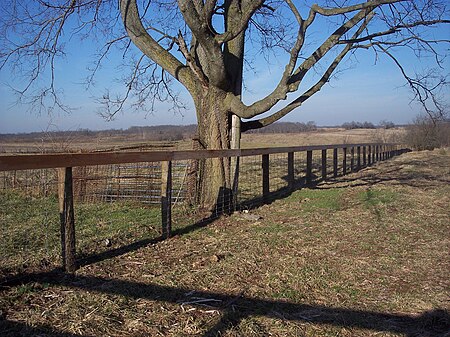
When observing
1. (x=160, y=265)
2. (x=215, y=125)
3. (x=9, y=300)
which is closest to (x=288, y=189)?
(x=215, y=125)

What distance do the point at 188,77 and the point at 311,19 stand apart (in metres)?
2.75

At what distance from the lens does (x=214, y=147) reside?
Result: 7.63 meters

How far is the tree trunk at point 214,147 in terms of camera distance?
733 cm

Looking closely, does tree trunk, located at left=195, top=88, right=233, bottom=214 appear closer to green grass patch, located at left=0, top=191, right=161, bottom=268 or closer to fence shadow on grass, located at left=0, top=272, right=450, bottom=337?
green grass patch, located at left=0, top=191, right=161, bottom=268

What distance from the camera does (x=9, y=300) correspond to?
3266 millimetres

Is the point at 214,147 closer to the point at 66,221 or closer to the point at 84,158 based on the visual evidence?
the point at 84,158

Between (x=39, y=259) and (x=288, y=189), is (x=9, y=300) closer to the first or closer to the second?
(x=39, y=259)

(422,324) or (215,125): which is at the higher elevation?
(215,125)

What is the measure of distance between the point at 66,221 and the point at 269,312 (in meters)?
2.37

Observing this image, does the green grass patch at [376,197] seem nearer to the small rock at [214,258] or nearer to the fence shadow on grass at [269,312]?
the small rock at [214,258]

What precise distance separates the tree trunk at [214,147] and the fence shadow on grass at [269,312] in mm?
3550

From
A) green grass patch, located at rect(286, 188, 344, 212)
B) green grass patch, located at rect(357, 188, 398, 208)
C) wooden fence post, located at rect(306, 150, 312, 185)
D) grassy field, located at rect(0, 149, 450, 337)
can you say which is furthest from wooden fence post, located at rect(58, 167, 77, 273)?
wooden fence post, located at rect(306, 150, 312, 185)

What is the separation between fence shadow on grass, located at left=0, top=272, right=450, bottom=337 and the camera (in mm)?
2994

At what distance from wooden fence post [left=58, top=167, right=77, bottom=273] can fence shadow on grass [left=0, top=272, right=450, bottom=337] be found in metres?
0.29
